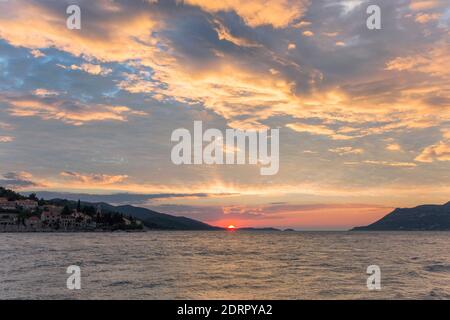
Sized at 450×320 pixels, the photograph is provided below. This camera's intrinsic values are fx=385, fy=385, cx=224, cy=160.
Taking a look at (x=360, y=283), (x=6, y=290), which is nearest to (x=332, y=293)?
(x=360, y=283)

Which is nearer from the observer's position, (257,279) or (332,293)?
(332,293)
